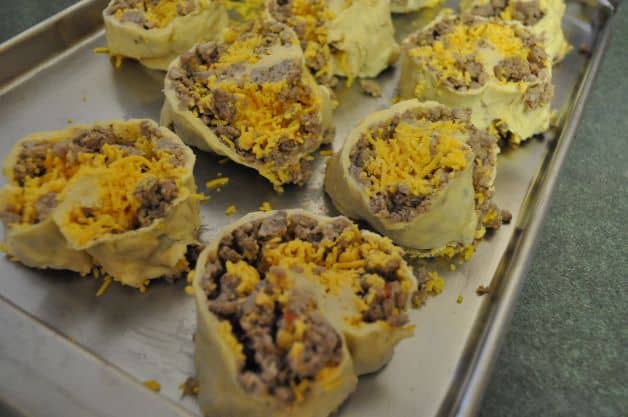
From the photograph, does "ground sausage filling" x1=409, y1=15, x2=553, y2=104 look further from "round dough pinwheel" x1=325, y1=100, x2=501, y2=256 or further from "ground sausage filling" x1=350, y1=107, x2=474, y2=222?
"ground sausage filling" x1=350, y1=107, x2=474, y2=222

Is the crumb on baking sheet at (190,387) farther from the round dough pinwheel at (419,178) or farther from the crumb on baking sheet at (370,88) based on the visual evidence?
the crumb on baking sheet at (370,88)

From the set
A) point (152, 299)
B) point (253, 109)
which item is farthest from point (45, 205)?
point (253, 109)

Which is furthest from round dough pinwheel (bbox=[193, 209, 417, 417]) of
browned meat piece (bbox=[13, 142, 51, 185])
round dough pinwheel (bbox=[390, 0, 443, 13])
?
round dough pinwheel (bbox=[390, 0, 443, 13])

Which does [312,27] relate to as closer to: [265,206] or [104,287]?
[265,206]

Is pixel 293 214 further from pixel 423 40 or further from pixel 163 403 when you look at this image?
pixel 423 40

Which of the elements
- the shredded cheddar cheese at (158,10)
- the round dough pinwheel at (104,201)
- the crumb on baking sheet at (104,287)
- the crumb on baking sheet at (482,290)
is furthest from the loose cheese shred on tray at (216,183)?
the crumb on baking sheet at (482,290)
